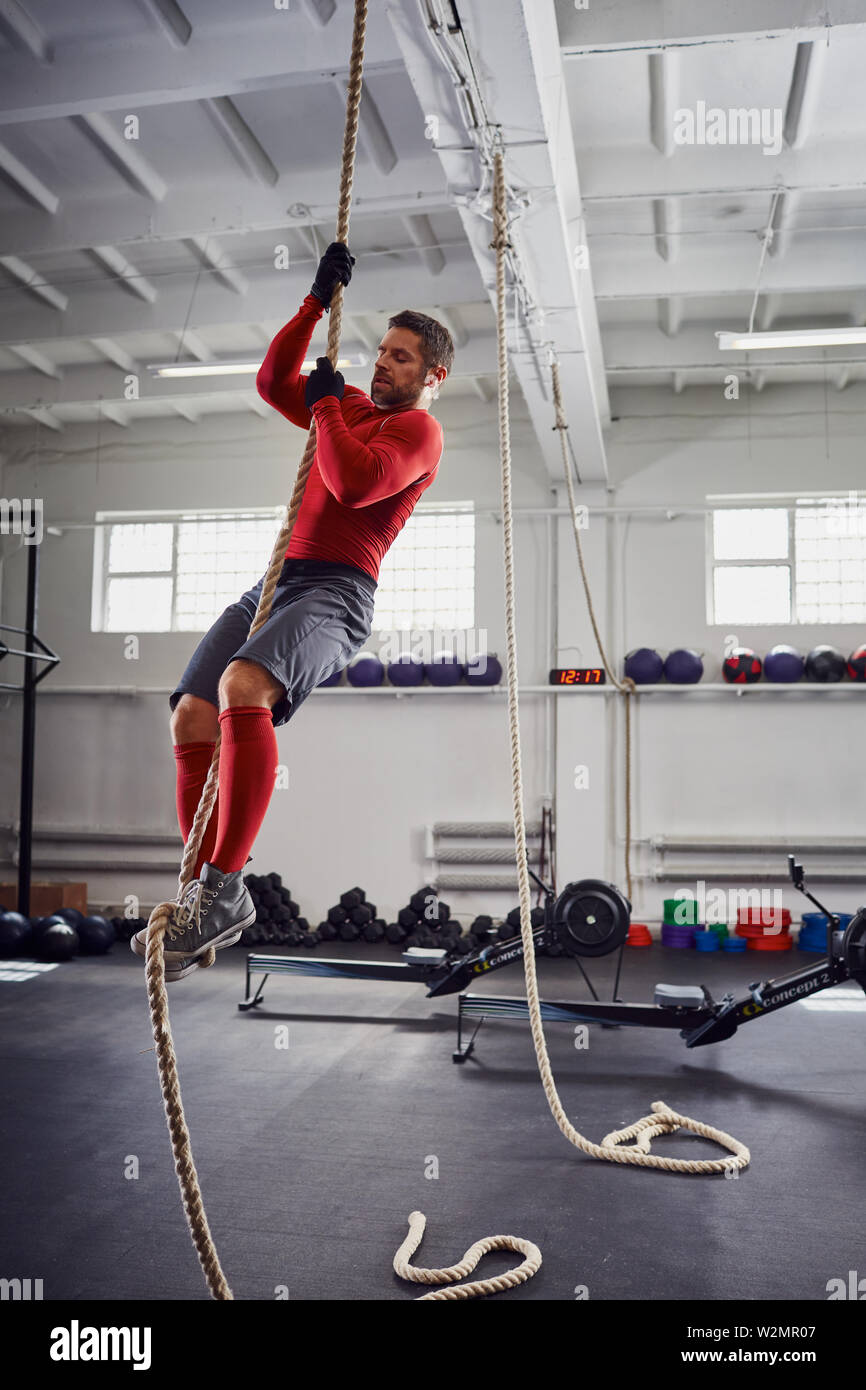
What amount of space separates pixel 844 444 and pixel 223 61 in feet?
18.2

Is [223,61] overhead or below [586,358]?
overhead

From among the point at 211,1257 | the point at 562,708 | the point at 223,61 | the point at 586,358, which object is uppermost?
the point at 223,61

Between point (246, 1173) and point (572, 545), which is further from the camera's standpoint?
point (572, 545)

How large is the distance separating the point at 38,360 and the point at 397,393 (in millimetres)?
6050

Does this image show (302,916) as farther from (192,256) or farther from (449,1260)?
(449,1260)

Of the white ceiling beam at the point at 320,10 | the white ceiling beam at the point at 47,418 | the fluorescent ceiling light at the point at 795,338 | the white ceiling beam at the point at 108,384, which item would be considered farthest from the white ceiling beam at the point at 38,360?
the fluorescent ceiling light at the point at 795,338

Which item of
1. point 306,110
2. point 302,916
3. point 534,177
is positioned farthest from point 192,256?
point 302,916

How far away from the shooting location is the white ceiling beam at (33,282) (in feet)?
18.9

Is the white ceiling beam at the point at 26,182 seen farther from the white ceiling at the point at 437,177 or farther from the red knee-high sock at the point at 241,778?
the red knee-high sock at the point at 241,778

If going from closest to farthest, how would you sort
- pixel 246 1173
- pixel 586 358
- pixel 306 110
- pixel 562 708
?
pixel 246 1173 → pixel 306 110 → pixel 586 358 → pixel 562 708

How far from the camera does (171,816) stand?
8133 mm

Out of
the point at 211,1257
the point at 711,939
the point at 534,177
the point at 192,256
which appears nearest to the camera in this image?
the point at 211,1257

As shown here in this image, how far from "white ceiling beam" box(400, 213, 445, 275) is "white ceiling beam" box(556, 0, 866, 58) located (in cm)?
207

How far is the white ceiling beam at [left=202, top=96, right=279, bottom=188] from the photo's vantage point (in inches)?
170
